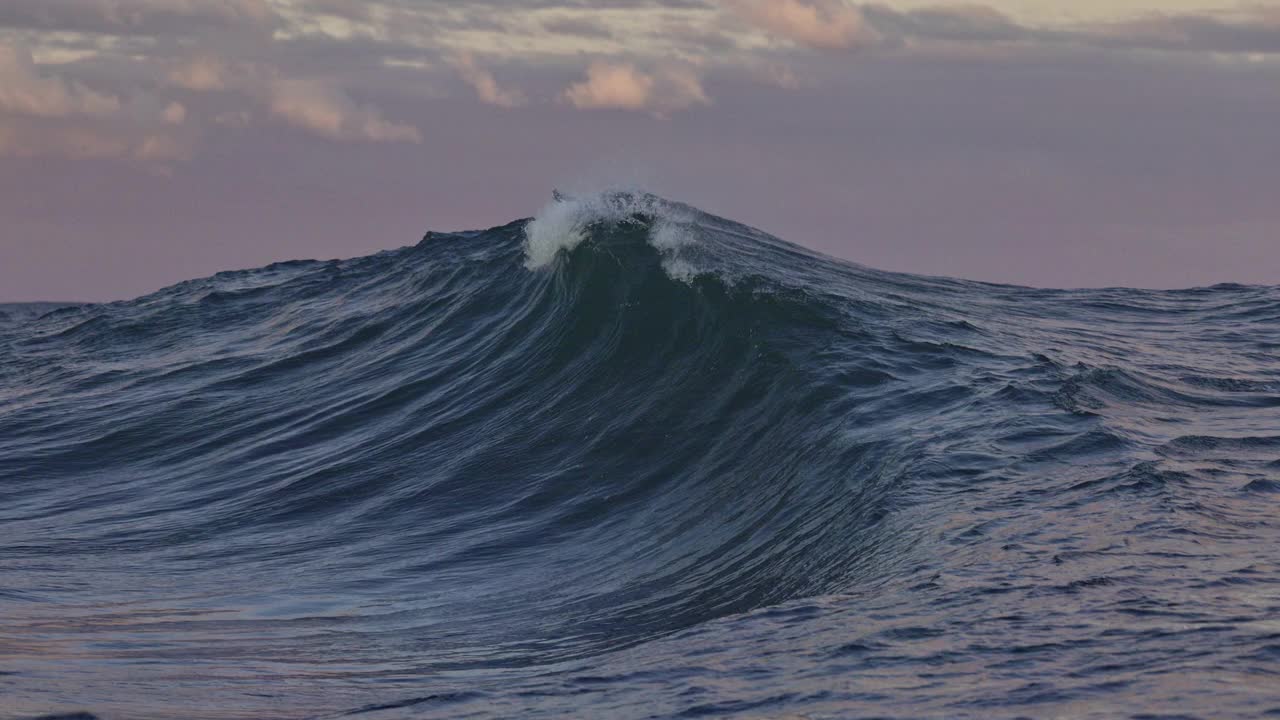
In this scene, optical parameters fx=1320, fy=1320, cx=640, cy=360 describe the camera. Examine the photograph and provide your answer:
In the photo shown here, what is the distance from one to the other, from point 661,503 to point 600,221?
797cm

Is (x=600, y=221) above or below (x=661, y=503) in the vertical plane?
above

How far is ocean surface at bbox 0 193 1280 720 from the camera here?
6.19 meters

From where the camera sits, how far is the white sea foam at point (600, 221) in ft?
61.1

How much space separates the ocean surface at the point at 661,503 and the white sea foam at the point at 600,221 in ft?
0.27

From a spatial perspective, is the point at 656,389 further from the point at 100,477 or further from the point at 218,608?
the point at 100,477

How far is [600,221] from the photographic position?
19.1 m

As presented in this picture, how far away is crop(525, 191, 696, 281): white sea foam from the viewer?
1862 cm

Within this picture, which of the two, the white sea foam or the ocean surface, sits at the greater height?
the white sea foam

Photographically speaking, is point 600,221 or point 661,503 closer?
point 661,503

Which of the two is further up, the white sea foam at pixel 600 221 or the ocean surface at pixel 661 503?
the white sea foam at pixel 600 221

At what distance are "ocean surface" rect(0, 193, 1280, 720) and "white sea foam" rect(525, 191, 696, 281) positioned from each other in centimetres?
8

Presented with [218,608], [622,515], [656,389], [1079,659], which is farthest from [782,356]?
[1079,659]

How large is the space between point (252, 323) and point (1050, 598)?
74.1 ft

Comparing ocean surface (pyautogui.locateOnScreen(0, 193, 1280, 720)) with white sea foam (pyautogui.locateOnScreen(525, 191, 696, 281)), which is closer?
ocean surface (pyautogui.locateOnScreen(0, 193, 1280, 720))
